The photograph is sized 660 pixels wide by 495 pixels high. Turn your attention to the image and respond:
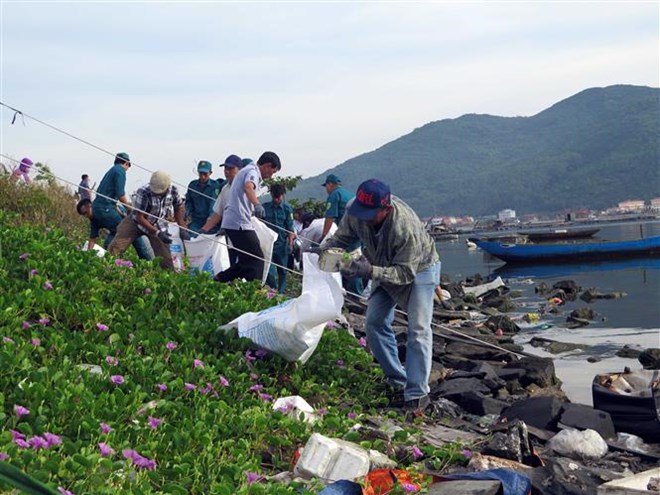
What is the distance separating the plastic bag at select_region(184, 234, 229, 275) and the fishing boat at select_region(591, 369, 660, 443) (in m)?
5.02

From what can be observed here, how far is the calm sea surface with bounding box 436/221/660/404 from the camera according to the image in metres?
10.7

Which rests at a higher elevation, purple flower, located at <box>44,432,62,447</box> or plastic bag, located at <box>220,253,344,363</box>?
plastic bag, located at <box>220,253,344,363</box>

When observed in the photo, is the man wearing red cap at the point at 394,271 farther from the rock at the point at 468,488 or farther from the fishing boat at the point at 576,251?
the fishing boat at the point at 576,251

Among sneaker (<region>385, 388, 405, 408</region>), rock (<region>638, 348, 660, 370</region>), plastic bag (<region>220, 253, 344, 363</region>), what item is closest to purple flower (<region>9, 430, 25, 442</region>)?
plastic bag (<region>220, 253, 344, 363</region>)

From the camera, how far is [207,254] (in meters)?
10.8

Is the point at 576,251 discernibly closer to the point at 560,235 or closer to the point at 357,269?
the point at 560,235

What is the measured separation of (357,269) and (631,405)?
236 cm

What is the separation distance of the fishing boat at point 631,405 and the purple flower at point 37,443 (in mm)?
4421

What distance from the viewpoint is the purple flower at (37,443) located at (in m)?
4.17

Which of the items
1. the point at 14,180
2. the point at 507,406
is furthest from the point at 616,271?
the point at 507,406

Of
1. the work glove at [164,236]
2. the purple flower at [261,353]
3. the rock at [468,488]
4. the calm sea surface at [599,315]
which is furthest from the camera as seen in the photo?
the calm sea surface at [599,315]

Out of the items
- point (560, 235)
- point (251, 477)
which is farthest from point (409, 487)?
point (560, 235)

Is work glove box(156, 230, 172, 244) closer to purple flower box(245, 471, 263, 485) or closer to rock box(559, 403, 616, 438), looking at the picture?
rock box(559, 403, 616, 438)

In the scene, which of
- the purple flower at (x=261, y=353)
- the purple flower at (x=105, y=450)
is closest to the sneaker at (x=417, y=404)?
the purple flower at (x=261, y=353)
